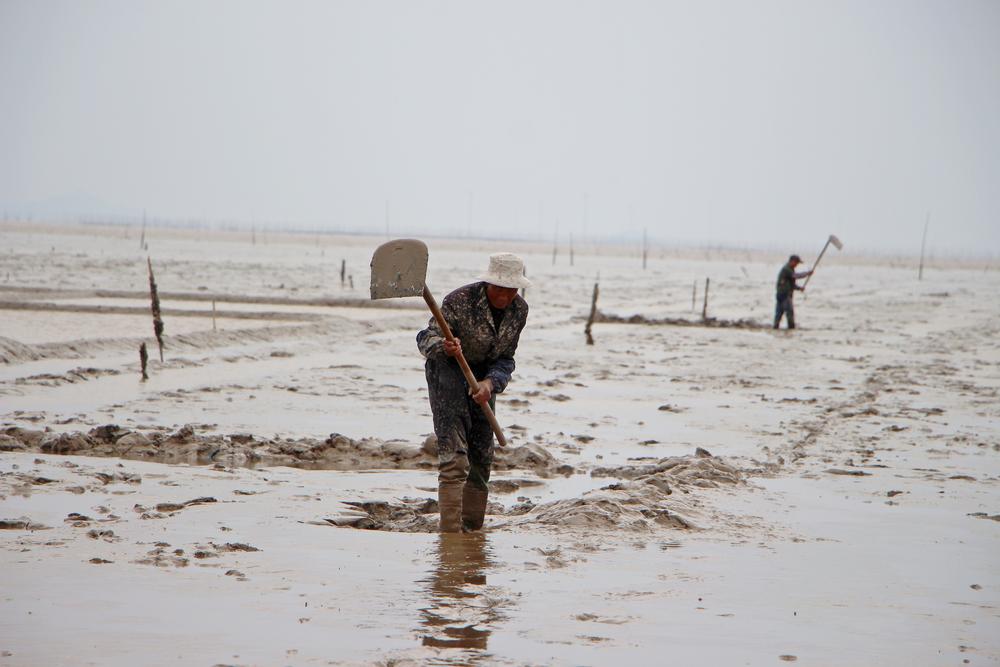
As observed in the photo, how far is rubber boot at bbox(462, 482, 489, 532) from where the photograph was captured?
5645 millimetres

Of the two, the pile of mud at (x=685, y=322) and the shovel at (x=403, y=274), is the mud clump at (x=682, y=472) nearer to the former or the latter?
the shovel at (x=403, y=274)

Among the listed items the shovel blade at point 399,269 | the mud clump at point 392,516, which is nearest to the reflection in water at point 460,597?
the mud clump at point 392,516

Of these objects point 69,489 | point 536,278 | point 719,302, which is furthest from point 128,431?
point 536,278

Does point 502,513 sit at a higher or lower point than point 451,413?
lower

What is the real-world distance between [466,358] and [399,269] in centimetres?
55

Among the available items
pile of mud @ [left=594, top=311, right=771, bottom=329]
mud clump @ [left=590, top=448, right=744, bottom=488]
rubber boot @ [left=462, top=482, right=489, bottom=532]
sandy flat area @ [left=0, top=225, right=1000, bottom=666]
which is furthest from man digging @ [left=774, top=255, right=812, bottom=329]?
rubber boot @ [left=462, top=482, right=489, bottom=532]

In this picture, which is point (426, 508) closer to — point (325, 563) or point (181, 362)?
point (325, 563)

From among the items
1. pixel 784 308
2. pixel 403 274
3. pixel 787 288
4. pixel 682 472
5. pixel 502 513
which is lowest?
pixel 502 513

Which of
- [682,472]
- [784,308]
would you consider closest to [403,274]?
[682,472]

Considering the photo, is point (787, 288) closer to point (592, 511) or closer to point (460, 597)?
point (592, 511)

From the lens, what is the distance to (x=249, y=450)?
7.48 m

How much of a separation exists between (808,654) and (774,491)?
296 centimetres

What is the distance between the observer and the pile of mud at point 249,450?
7.26 meters

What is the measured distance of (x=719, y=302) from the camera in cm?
2852
